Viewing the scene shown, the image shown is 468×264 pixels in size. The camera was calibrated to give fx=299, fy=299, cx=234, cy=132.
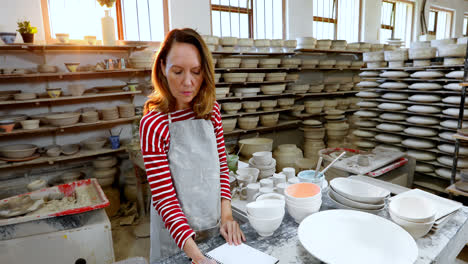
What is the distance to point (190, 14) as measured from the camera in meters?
4.67

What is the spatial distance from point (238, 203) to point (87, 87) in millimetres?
3251

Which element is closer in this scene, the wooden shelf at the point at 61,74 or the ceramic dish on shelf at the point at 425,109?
the wooden shelf at the point at 61,74

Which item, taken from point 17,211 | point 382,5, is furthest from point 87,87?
point 382,5

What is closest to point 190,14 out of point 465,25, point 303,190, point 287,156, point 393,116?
point 287,156

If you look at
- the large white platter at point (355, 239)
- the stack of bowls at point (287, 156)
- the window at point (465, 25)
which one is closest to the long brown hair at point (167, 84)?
the large white platter at point (355, 239)

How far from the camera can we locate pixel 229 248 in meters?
1.08

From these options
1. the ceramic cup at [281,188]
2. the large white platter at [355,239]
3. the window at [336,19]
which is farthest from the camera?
the window at [336,19]

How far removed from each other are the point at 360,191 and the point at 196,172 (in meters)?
0.76

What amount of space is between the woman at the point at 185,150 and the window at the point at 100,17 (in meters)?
3.38

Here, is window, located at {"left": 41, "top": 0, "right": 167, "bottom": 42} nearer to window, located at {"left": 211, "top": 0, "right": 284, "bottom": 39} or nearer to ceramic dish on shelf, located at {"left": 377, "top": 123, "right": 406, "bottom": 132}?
window, located at {"left": 211, "top": 0, "right": 284, "bottom": 39}

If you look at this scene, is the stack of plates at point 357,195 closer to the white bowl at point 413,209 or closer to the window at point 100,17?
the white bowl at point 413,209

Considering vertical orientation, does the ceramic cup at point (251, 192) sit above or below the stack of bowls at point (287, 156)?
above

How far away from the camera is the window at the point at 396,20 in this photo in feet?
Answer: 25.7

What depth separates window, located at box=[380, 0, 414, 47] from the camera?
309 inches
